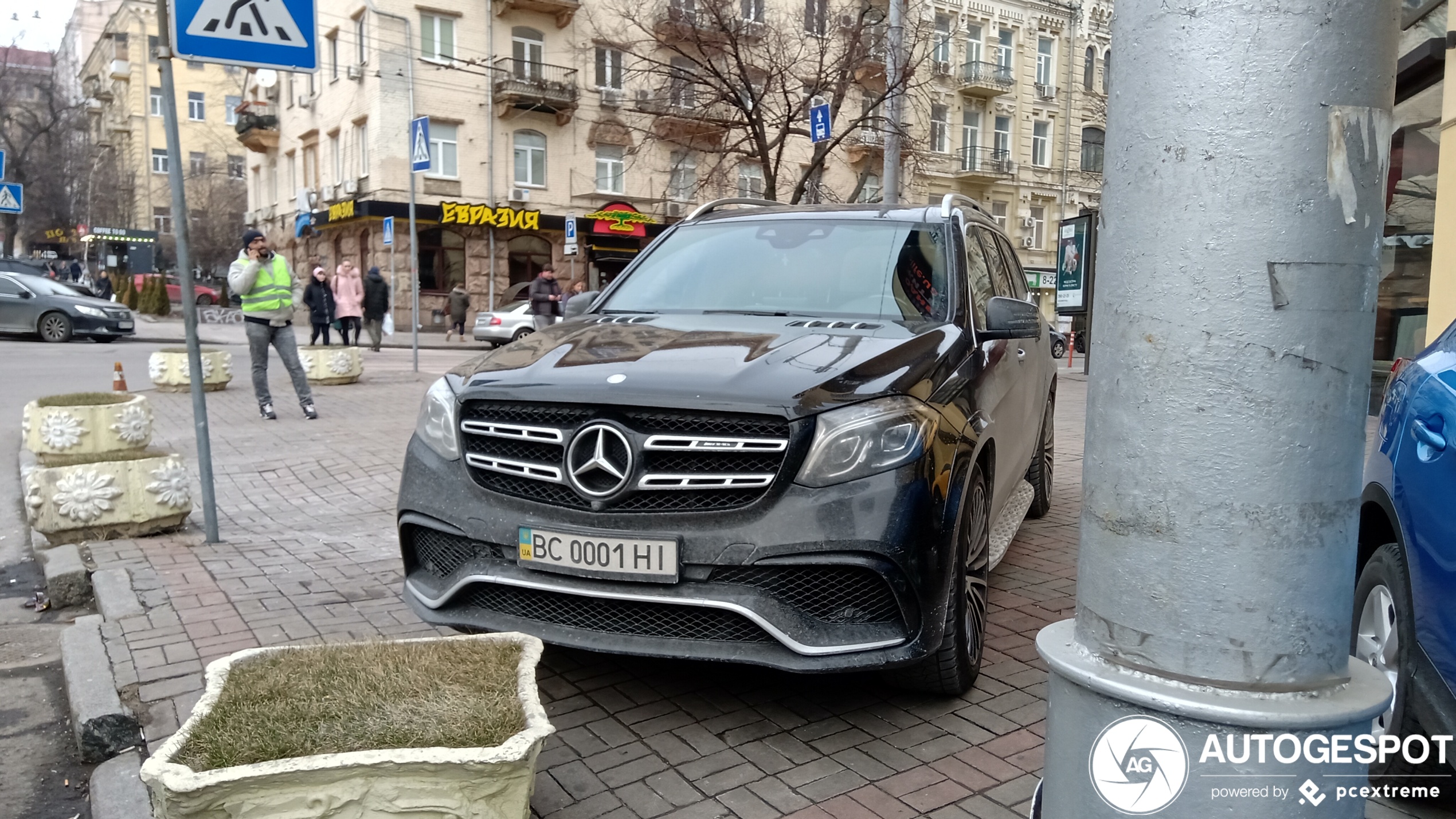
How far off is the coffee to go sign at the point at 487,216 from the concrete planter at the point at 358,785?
31.0m

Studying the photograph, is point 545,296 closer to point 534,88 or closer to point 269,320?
point 269,320

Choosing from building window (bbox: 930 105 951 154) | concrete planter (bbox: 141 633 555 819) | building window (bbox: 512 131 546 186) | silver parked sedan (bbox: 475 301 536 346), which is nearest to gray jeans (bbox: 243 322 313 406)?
concrete planter (bbox: 141 633 555 819)

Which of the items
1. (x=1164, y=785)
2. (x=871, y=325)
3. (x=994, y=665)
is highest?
(x=871, y=325)

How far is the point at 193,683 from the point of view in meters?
3.67

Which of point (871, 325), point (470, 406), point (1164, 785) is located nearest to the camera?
point (1164, 785)

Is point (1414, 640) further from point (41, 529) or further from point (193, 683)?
point (41, 529)

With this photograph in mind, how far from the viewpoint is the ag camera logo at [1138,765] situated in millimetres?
1688

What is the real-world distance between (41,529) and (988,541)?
4.80 m

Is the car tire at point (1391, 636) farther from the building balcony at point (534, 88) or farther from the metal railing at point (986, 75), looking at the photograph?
the metal railing at point (986, 75)

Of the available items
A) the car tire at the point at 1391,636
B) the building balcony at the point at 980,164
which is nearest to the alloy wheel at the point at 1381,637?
the car tire at the point at 1391,636

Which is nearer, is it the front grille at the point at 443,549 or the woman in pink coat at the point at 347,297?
the front grille at the point at 443,549

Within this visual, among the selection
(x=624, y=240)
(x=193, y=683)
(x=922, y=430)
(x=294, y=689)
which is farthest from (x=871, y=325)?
(x=624, y=240)

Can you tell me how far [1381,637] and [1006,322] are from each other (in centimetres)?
169

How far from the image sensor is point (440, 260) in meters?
33.0
